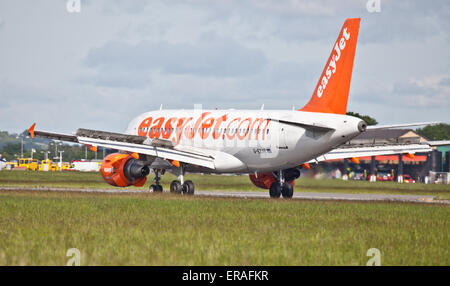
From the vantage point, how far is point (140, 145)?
132ft

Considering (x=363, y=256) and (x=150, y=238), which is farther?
(x=150, y=238)

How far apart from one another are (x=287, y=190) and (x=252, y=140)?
145 inches

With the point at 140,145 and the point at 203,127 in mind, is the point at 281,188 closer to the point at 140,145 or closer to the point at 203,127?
the point at 203,127

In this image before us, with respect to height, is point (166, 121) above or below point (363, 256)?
above

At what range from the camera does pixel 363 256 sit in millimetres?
16938

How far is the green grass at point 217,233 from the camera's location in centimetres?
1628

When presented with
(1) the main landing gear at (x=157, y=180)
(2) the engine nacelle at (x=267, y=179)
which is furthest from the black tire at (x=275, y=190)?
(1) the main landing gear at (x=157, y=180)

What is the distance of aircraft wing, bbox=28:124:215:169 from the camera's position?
39906 millimetres

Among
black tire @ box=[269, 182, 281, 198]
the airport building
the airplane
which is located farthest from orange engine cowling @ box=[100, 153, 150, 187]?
the airport building
